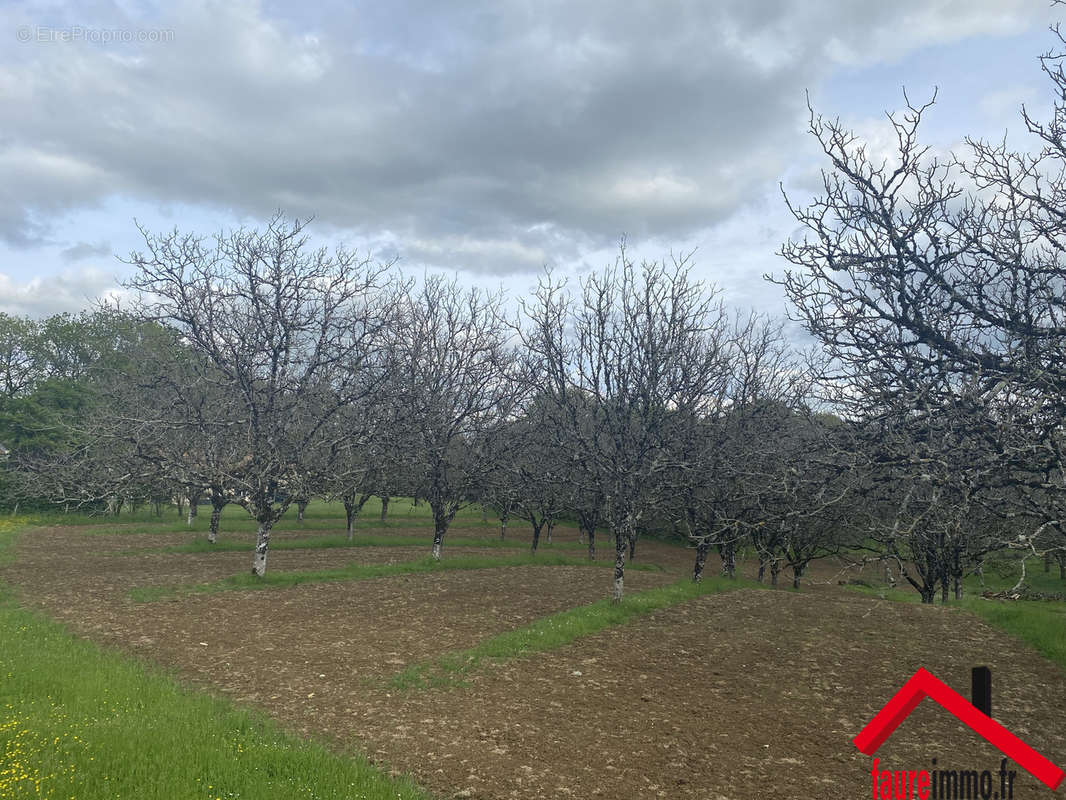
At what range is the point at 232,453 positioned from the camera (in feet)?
68.8

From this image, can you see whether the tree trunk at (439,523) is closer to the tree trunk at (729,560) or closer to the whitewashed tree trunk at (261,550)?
the whitewashed tree trunk at (261,550)

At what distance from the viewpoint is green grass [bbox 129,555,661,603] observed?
1750cm

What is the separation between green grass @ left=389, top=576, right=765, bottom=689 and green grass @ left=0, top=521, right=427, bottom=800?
3.07 meters

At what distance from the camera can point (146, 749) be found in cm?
727

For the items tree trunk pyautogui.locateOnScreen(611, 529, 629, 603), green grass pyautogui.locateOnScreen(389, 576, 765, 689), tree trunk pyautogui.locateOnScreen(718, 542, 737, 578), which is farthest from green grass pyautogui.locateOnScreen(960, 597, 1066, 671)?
tree trunk pyautogui.locateOnScreen(611, 529, 629, 603)

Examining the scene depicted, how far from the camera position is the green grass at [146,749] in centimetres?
647

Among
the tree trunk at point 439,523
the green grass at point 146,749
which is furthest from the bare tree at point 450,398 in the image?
the green grass at point 146,749

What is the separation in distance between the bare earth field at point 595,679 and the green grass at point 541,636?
402mm

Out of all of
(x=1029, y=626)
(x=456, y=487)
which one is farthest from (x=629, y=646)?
(x=456, y=487)

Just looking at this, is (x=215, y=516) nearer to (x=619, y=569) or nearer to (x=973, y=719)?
(x=619, y=569)

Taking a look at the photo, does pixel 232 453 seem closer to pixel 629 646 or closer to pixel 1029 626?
pixel 629 646

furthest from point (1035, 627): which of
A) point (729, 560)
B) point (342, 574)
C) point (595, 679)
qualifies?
point (342, 574)

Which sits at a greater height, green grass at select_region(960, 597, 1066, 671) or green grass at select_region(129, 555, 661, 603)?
green grass at select_region(960, 597, 1066, 671)

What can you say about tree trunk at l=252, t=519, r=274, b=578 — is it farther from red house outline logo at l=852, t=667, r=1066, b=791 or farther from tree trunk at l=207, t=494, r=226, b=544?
red house outline logo at l=852, t=667, r=1066, b=791
